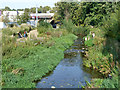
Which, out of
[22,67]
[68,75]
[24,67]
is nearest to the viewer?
[22,67]

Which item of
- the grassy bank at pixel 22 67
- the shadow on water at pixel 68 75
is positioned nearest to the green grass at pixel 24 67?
the grassy bank at pixel 22 67

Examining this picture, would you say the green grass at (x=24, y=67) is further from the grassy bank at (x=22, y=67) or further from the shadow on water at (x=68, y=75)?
the shadow on water at (x=68, y=75)

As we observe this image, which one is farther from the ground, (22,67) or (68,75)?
(22,67)

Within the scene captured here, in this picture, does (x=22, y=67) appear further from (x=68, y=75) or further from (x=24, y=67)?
(x=68, y=75)

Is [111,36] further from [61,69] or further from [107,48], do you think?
[61,69]

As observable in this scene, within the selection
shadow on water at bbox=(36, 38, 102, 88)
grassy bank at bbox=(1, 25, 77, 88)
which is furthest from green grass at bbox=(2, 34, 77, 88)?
shadow on water at bbox=(36, 38, 102, 88)

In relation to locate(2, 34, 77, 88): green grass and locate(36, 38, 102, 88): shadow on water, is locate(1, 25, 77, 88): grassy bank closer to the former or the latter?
locate(2, 34, 77, 88): green grass

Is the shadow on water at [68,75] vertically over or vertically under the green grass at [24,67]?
under

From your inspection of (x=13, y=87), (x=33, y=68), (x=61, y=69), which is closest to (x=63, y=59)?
(x=61, y=69)

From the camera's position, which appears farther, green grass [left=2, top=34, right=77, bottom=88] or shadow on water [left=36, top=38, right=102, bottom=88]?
shadow on water [left=36, top=38, right=102, bottom=88]

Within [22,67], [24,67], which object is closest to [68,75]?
[24,67]

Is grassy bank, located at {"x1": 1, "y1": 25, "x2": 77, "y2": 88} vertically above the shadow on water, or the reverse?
grassy bank, located at {"x1": 1, "y1": 25, "x2": 77, "y2": 88}

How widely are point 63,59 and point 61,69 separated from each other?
222 centimetres

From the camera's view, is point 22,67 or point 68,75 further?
point 68,75
